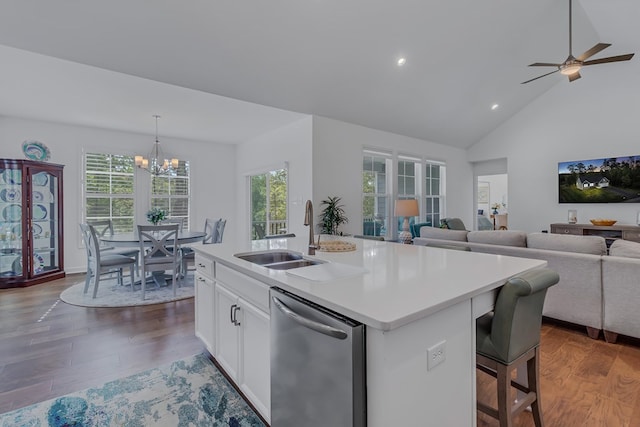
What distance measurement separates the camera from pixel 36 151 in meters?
5.24

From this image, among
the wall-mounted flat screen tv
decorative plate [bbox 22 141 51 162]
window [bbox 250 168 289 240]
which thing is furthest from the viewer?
window [bbox 250 168 289 240]

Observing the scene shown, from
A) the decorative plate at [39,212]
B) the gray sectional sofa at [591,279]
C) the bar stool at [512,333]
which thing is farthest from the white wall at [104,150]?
the bar stool at [512,333]

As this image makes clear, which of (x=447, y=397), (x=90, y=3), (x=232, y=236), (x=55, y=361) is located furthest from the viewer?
(x=232, y=236)

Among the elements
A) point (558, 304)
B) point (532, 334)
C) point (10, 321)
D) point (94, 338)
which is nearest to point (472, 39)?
point (558, 304)

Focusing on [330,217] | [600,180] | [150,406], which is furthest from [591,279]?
[600,180]

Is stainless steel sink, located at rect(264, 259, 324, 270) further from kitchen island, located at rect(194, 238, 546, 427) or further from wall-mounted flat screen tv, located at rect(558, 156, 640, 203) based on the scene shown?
wall-mounted flat screen tv, located at rect(558, 156, 640, 203)

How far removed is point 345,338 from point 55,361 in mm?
2751

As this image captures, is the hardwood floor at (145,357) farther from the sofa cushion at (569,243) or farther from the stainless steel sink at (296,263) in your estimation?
the stainless steel sink at (296,263)

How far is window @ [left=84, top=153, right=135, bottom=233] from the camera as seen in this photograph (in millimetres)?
5789

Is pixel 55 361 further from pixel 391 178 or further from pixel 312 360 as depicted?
pixel 391 178

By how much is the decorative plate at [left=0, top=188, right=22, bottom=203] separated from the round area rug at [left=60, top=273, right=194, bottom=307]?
5.24ft

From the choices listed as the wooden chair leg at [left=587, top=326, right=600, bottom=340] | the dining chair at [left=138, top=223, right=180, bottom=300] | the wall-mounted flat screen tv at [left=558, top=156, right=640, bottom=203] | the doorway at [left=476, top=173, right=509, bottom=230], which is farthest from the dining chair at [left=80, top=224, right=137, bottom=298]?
the wall-mounted flat screen tv at [left=558, top=156, right=640, bottom=203]

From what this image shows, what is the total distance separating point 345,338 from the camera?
1021mm

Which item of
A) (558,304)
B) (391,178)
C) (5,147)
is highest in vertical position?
(5,147)
